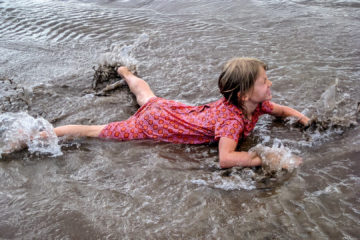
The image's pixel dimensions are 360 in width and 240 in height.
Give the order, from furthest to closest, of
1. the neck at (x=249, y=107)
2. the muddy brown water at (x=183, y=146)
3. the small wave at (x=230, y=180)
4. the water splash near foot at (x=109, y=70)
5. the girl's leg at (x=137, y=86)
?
the water splash near foot at (x=109, y=70) < the girl's leg at (x=137, y=86) < the neck at (x=249, y=107) < the small wave at (x=230, y=180) < the muddy brown water at (x=183, y=146)

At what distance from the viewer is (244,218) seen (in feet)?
6.50

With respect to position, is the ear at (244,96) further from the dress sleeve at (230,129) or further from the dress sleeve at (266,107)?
the dress sleeve at (266,107)

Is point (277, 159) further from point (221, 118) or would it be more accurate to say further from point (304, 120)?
point (304, 120)

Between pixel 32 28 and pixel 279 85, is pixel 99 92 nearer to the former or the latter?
pixel 279 85

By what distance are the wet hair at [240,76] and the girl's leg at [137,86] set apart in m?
1.07

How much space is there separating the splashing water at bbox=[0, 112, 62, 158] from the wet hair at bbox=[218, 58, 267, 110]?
1.49 m

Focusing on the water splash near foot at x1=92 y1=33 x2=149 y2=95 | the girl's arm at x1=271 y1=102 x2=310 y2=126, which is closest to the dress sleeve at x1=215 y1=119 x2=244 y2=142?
the girl's arm at x1=271 y1=102 x2=310 y2=126

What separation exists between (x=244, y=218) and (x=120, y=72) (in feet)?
8.59

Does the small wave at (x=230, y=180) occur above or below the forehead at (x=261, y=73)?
below

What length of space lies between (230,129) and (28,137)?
1707 mm

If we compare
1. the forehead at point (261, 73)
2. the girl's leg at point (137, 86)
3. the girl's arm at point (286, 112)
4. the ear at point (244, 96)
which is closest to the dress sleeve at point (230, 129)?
the ear at point (244, 96)

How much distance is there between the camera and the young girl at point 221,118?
101 inches

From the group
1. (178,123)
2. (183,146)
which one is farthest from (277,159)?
(178,123)

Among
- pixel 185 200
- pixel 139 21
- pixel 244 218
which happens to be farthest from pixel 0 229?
pixel 139 21
